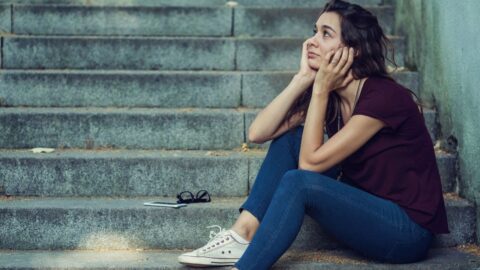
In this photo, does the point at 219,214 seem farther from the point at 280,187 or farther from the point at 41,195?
the point at 41,195

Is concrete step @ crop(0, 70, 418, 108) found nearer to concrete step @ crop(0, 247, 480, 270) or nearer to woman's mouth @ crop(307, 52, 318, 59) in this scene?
woman's mouth @ crop(307, 52, 318, 59)

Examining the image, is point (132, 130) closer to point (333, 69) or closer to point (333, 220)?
point (333, 69)

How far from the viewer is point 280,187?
13.2 ft

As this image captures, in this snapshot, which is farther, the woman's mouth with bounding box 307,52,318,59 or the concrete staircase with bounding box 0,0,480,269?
the concrete staircase with bounding box 0,0,480,269

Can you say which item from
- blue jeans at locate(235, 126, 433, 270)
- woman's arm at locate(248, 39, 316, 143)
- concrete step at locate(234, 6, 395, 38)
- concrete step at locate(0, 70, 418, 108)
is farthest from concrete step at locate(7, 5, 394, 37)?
blue jeans at locate(235, 126, 433, 270)

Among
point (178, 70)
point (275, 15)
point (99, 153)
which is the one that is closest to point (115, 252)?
point (99, 153)

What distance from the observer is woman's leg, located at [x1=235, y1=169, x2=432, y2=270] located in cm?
395

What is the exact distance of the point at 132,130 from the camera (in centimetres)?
533

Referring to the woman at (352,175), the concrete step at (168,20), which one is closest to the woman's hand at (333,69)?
the woman at (352,175)

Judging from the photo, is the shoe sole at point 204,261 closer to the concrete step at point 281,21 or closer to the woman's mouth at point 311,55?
the woman's mouth at point 311,55

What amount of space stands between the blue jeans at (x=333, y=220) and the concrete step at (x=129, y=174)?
0.88 m

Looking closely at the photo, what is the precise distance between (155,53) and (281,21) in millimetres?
1060

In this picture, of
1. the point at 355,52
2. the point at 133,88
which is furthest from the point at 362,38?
the point at 133,88

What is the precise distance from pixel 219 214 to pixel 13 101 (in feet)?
6.40
